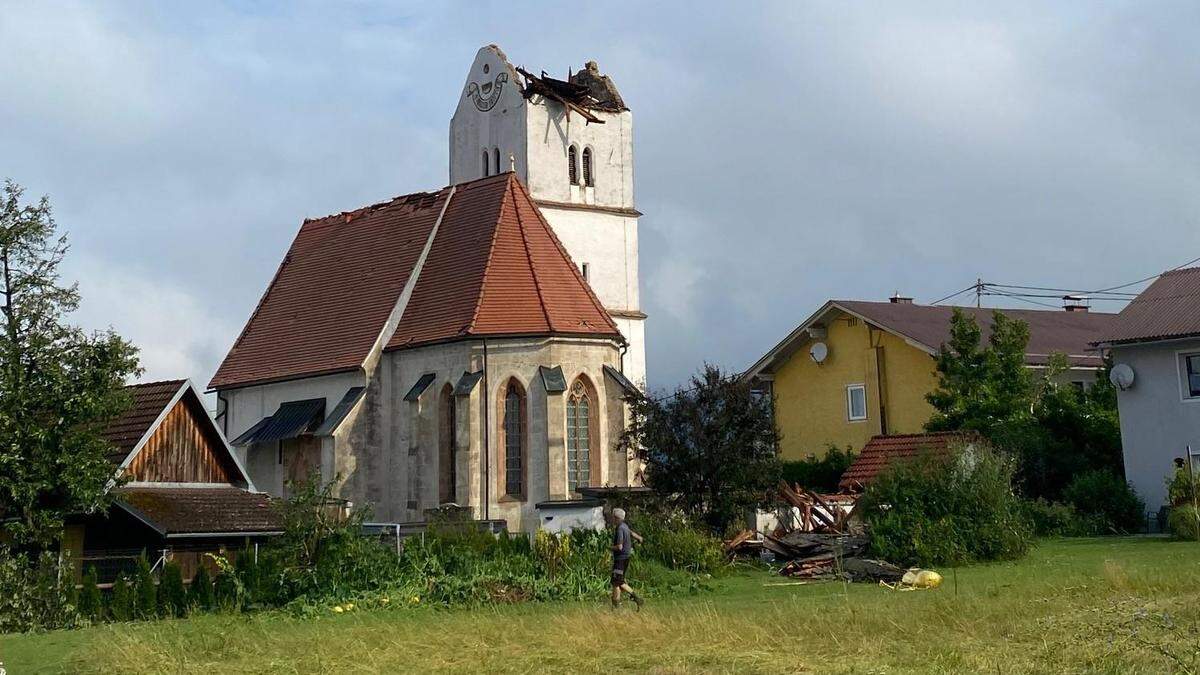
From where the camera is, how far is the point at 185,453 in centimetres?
2903

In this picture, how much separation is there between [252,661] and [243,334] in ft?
101

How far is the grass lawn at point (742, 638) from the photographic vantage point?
1276 cm

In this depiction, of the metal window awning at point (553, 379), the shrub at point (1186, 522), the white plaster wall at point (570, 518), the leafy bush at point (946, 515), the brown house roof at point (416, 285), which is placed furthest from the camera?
the brown house roof at point (416, 285)

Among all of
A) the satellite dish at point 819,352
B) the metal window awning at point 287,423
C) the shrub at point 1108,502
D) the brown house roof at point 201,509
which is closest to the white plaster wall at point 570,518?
the brown house roof at point 201,509

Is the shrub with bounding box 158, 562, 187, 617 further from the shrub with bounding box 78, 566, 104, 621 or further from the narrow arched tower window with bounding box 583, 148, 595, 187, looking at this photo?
the narrow arched tower window with bounding box 583, 148, 595, 187

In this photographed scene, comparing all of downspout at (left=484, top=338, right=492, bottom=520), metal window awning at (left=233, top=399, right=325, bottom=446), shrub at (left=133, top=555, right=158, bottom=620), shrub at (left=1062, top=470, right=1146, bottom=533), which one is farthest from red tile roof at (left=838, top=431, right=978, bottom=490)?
shrub at (left=133, top=555, right=158, bottom=620)

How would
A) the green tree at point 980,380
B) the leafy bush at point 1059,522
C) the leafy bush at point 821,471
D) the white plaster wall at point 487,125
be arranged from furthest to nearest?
1. the white plaster wall at point 487,125
2. the leafy bush at point 821,471
3. the green tree at point 980,380
4. the leafy bush at point 1059,522

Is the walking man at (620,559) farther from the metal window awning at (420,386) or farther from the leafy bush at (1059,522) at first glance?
the metal window awning at (420,386)

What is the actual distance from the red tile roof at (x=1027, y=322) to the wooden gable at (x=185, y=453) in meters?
22.7

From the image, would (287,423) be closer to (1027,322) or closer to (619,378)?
(619,378)

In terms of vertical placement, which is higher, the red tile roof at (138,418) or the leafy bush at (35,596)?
the red tile roof at (138,418)

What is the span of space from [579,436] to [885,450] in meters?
8.05

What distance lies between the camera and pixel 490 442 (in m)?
34.8

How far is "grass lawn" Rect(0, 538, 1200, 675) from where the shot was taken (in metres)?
12.8
